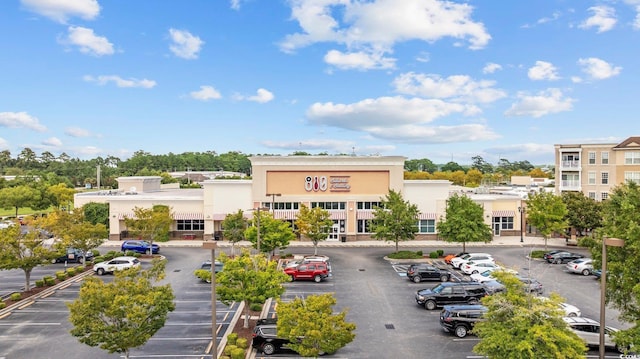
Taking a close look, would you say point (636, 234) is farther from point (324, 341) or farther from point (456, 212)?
point (456, 212)

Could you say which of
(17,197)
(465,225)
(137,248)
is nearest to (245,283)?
(465,225)

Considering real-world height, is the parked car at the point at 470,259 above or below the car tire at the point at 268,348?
above

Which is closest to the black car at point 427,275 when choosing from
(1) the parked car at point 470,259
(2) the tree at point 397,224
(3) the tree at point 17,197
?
(1) the parked car at point 470,259

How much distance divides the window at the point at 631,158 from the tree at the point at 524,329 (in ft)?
172

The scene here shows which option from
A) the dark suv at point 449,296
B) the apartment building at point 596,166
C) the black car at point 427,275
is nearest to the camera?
the dark suv at point 449,296

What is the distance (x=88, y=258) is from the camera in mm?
42406

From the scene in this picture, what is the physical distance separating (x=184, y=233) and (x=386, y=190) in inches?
1079

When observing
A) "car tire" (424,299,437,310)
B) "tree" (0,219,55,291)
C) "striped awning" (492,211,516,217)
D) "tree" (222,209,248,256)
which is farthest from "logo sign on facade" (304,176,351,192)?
"tree" (0,219,55,291)

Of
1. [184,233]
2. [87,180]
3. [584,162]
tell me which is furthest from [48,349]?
[87,180]

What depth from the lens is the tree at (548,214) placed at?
45.3 meters

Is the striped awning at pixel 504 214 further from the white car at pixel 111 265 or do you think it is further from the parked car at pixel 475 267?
the white car at pixel 111 265

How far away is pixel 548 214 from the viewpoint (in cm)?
4538

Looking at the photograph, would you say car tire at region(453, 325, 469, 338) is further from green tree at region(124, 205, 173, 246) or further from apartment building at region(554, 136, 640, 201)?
apartment building at region(554, 136, 640, 201)

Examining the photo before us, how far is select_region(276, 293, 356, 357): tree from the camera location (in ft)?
53.0
